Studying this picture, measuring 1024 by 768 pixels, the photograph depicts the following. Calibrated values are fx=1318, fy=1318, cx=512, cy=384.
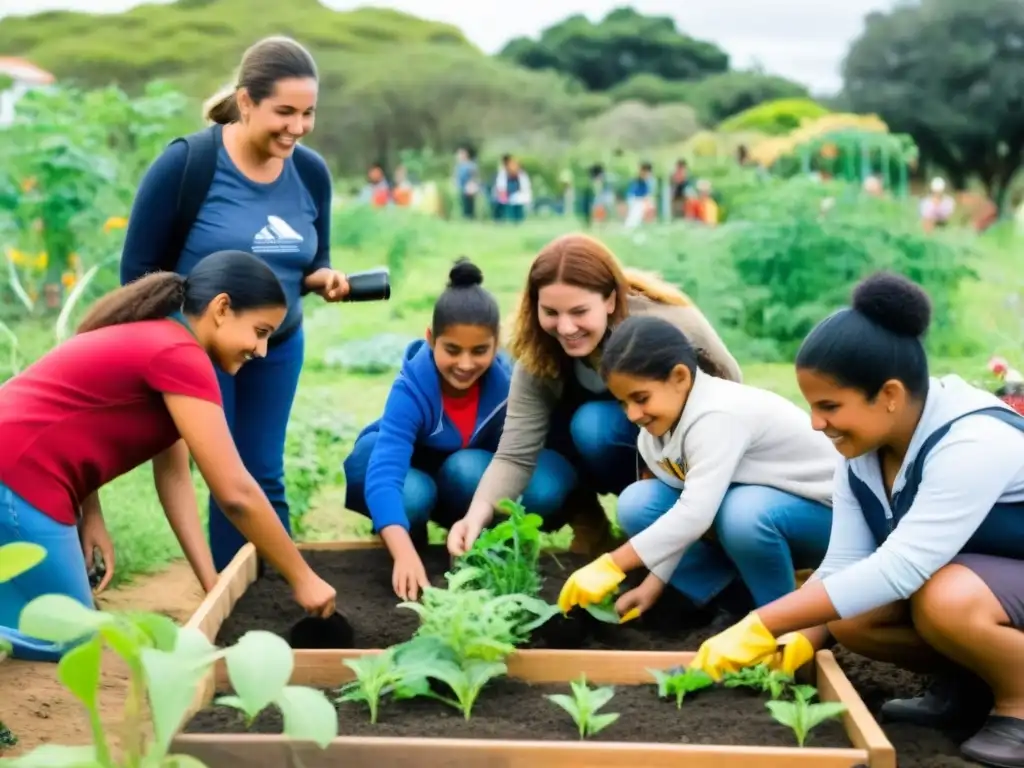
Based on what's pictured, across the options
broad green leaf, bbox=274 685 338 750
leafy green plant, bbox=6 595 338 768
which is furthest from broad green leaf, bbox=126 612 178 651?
broad green leaf, bbox=274 685 338 750

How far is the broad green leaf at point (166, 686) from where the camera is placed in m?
1.67

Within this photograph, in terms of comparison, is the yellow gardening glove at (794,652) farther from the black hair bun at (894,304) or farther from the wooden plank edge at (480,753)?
the black hair bun at (894,304)

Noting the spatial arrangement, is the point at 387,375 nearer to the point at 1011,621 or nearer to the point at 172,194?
the point at 172,194

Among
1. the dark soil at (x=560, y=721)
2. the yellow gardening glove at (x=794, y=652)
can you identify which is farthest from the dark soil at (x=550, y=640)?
the yellow gardening glove at (x=794, y=652)

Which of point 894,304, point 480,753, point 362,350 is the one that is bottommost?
point 362,350

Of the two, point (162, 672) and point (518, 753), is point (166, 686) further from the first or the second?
point (518, 753)

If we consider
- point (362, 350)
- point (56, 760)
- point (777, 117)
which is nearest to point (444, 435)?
point (56, 760)

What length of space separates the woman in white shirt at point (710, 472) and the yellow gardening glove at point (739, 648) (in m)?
0.40

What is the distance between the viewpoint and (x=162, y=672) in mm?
1677

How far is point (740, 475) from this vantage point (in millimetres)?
3240

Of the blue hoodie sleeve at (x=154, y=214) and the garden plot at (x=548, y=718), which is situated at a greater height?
the blue hoodie sleeve at (x=154, y=214)

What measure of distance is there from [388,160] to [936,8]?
13315mm

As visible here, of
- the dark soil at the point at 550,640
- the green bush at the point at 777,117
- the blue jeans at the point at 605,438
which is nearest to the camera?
the dark soil at the point at 550,640

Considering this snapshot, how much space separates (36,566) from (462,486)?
1.25 metres
